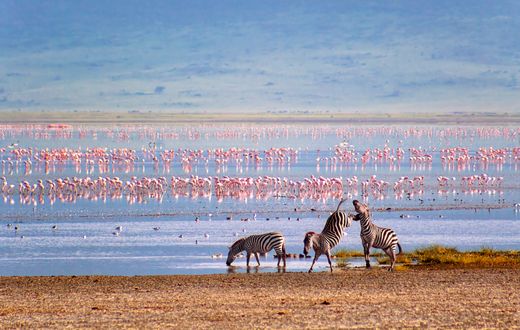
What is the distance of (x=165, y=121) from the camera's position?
5719 inches

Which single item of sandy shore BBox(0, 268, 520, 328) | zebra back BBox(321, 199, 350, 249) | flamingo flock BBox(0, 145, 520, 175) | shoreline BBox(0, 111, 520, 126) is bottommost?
sandy shore BBox(0, 268, 520, 328)

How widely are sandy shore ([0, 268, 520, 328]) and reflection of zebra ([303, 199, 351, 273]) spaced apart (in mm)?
794

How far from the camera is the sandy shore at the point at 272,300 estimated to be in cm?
1312

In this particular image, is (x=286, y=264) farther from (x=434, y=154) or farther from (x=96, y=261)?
(x=434, y=154)

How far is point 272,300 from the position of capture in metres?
15.3

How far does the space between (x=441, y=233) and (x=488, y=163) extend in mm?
35411

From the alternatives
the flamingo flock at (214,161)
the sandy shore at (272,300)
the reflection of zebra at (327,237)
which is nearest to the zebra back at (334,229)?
the reflection of zebra at (327,237)

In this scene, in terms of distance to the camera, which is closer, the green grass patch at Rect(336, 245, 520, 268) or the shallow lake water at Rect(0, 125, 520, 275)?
the green grass patch at Rect(336, 245, 520, 268)

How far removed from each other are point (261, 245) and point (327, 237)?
1.28m

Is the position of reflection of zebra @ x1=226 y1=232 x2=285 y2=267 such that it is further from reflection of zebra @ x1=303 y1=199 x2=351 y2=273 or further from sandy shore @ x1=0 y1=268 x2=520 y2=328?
sandy shore @ x1=0 y1=268 x2=520 y2=328

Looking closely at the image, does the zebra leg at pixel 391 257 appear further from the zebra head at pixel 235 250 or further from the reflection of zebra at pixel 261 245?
the zebra head at pixel 235 250

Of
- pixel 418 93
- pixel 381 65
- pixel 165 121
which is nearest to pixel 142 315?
pixel 165 121

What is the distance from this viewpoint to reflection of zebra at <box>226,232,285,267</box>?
21297 millimetres

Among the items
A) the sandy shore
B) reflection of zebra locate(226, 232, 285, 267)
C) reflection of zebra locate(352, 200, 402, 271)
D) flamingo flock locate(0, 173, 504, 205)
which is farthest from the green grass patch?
flamingo flock locate(0, 173, 504, 205)
